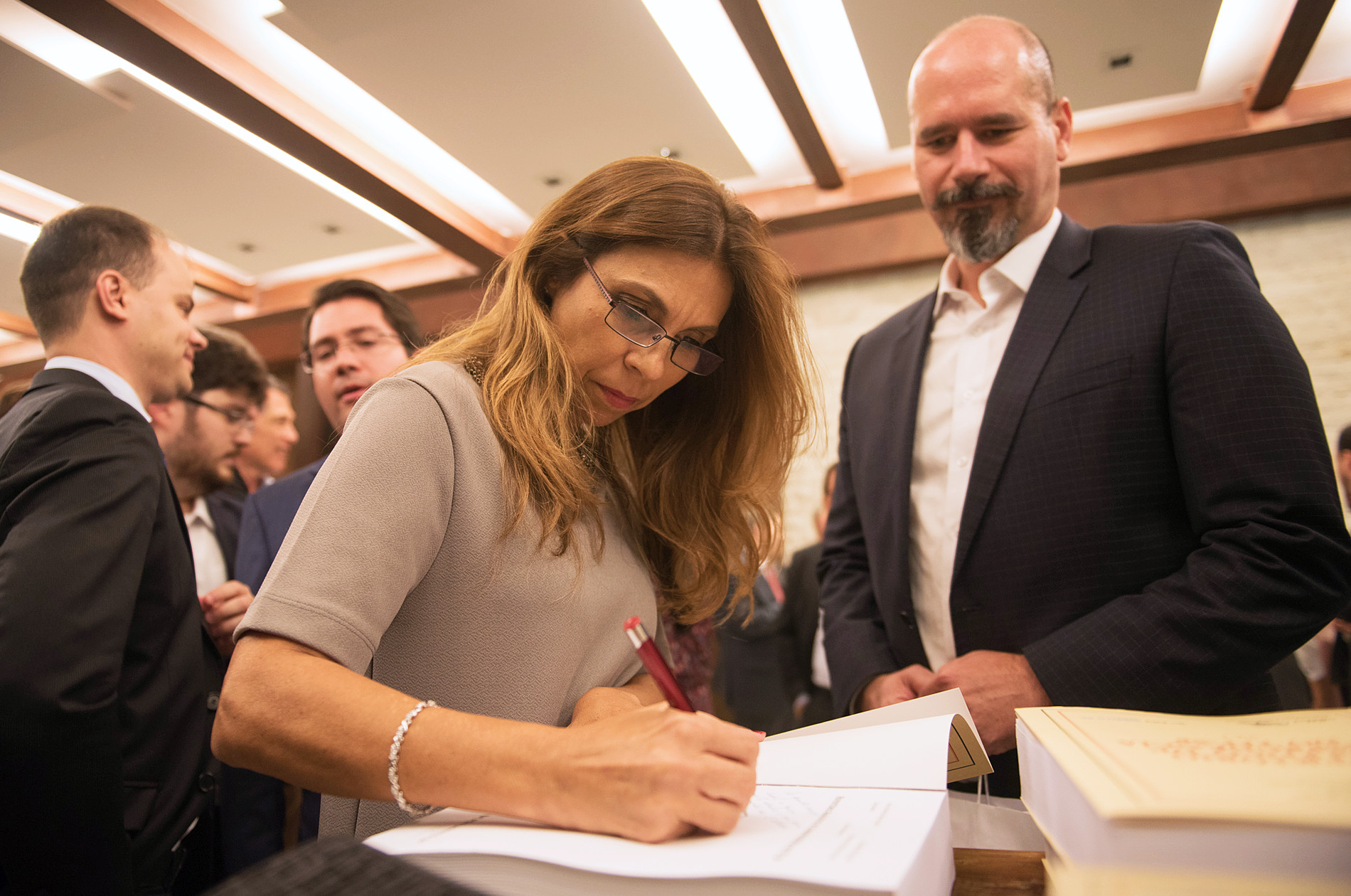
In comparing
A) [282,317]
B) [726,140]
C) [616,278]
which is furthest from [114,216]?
[282,317]

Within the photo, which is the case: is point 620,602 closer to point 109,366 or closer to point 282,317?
point 109,366

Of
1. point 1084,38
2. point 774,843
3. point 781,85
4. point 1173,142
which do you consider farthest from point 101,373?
point 1173,142

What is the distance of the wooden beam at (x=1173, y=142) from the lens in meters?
4.87

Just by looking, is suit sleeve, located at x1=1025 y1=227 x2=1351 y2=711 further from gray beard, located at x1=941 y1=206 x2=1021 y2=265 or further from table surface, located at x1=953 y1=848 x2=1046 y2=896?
table surface, located at x1=953 y1=848 x2=1046 y2=896

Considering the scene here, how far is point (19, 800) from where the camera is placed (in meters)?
1.26

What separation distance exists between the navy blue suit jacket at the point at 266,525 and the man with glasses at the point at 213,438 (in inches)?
14.3

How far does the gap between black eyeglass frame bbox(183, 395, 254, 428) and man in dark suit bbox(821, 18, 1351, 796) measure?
243 cm

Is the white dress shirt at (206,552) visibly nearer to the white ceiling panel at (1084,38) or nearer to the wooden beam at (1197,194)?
the wooden beam at (1197,194)

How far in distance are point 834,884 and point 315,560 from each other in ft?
1.80

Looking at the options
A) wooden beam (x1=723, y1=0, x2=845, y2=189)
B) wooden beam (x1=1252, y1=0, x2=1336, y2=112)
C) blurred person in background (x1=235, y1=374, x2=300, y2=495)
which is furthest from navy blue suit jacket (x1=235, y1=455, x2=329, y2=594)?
wooden beam (x1=1252, y1=0, x2=1336, y2=112)

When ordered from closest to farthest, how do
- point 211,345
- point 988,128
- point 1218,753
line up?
point 1218,753 → point 988,128 → point 211,345

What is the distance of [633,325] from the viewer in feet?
3.86

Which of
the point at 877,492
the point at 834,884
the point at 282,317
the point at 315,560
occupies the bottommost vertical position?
the point at 834,884

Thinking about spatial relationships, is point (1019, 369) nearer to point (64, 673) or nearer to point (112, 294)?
point (64, 673)
